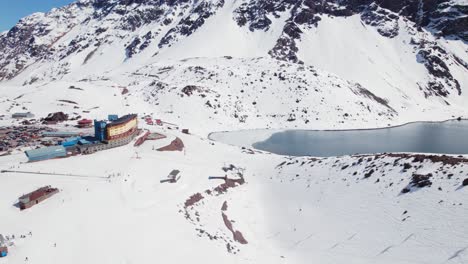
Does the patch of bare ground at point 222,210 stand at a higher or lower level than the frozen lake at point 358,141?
higher

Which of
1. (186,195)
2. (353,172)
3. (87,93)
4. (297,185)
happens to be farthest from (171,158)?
(87,93)

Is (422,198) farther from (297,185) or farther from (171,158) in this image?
(171,158)

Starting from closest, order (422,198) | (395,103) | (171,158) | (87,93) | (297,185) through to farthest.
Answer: (422,198) < (297,185) < (171,158) < (87,93) < (395,103)

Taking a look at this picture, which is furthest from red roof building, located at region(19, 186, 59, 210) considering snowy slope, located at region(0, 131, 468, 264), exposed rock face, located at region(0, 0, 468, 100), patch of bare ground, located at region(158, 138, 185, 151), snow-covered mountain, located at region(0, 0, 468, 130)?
exposed rock face, located at region(0, 0, 468, 100)

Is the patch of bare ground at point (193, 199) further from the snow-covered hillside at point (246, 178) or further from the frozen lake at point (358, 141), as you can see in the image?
the frozen lake at point (358, 141)

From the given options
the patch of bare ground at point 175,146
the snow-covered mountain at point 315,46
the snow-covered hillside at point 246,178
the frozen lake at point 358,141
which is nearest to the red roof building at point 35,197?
the snow-covered hillside at point 246,178

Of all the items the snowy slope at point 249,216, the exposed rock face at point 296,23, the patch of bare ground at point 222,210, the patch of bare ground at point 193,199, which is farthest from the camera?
the exposed rock face at point 296,23

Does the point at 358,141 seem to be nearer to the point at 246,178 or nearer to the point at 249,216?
the point at 246,178
